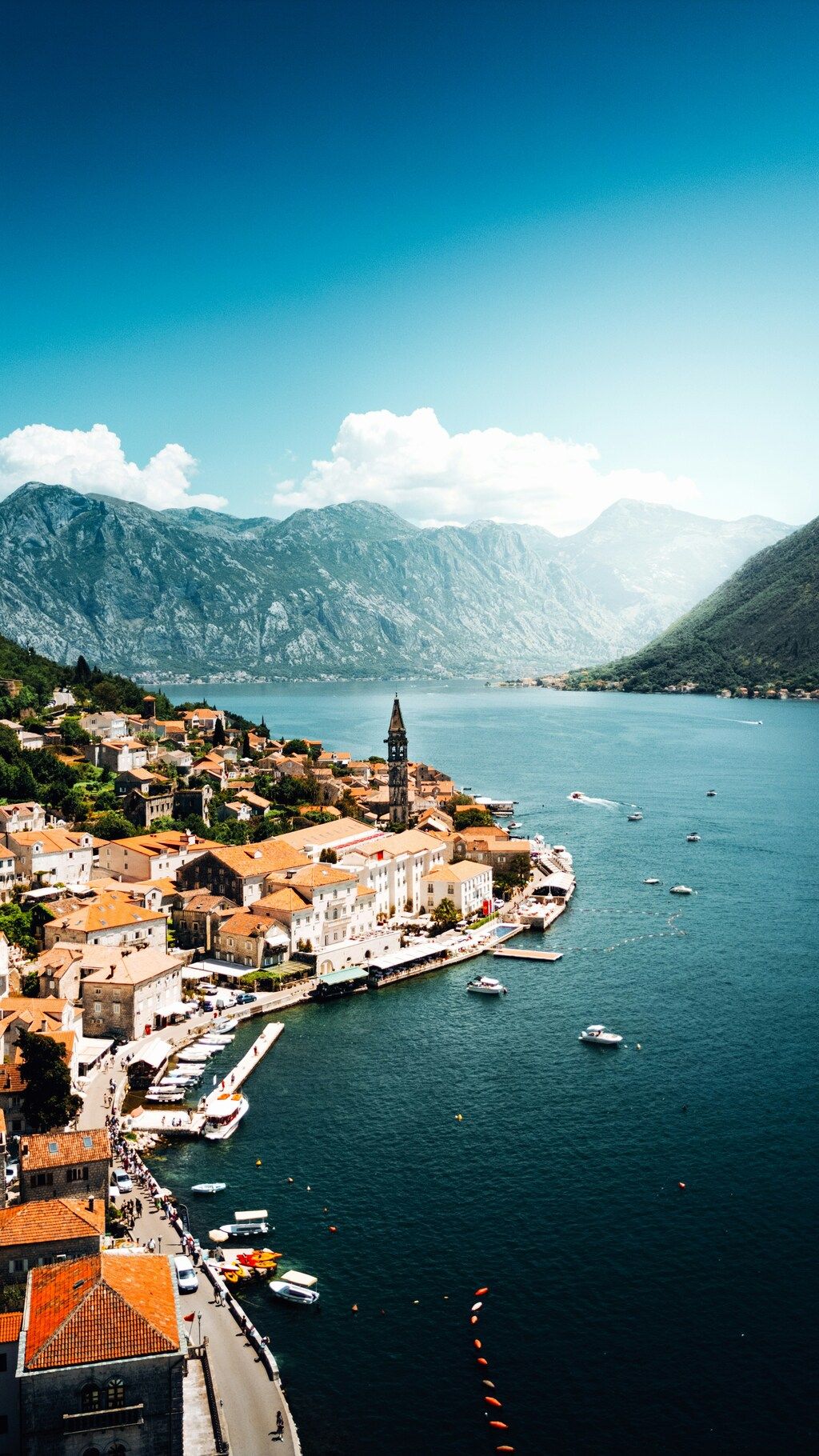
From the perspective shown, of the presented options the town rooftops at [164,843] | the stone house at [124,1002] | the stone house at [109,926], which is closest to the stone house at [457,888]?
the town rooftops at [164,843]

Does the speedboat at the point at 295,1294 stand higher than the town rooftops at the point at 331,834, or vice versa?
the town rooftops at the point at 331,834

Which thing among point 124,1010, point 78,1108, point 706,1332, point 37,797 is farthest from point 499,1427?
point 37,797

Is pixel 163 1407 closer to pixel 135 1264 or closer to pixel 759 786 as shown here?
pixel 135 1264

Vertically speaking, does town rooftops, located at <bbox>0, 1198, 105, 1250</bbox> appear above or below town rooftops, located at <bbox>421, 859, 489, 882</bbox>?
below

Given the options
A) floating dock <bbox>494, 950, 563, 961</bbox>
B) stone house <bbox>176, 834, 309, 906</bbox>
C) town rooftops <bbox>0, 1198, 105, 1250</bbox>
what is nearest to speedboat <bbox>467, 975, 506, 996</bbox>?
floating dock <bbox>494, 950, 563, 961</bbox>

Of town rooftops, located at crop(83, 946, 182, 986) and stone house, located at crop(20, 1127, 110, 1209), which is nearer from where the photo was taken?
stone house, located at crop(20, 1127, 110, 1209)

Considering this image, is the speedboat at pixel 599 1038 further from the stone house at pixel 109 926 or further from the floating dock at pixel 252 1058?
the stone house at pixel 109 926

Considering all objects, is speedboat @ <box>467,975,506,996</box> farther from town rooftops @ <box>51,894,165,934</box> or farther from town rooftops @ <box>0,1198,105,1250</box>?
town rooftops @ <box>0,1198,105,1250</box>
